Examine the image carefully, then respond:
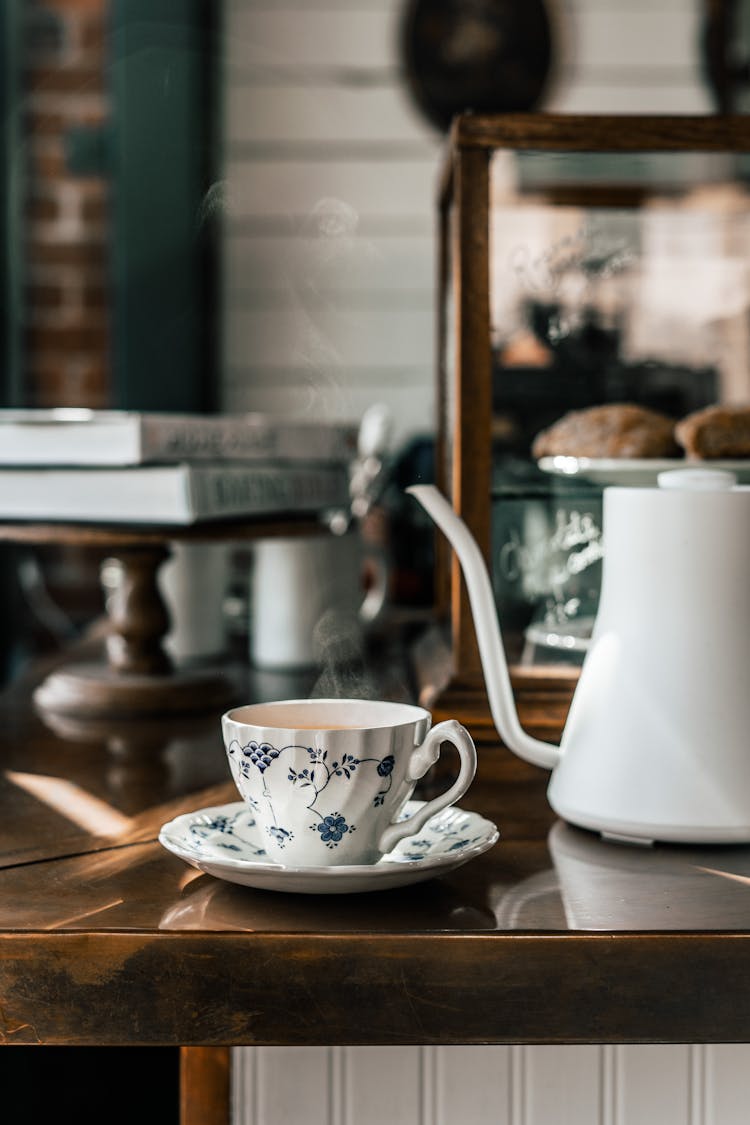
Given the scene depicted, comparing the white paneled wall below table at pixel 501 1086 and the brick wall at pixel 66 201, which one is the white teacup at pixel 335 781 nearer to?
the white paneled wall below table at pixel 501 1086

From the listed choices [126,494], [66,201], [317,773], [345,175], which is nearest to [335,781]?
[317,773]

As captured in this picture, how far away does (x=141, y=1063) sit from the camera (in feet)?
4.84

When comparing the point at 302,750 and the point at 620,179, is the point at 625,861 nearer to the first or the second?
the point at 302,750

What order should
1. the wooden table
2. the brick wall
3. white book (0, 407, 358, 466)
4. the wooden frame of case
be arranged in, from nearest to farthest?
the wooden table < the wooden frame of case < white book (0, 407, 358, 466) < the brick wall

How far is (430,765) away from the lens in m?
0.60

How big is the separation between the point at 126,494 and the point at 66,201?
4.14 feet

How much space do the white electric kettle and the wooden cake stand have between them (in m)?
0.41

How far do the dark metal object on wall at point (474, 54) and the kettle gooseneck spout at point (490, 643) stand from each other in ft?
4.96

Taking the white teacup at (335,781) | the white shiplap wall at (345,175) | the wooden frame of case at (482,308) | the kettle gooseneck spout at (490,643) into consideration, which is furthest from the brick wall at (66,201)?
the white teacup at (335,781)

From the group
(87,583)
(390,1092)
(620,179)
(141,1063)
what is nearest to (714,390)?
(620,179)

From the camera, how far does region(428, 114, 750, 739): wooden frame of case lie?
82 cm

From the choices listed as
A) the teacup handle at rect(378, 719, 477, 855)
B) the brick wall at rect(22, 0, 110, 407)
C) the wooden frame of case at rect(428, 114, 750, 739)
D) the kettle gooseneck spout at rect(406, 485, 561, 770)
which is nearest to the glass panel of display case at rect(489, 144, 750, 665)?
the wooden frame of case at rect(428, 114, 750, 739)

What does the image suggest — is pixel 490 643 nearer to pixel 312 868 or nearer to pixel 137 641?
pixel 312 868

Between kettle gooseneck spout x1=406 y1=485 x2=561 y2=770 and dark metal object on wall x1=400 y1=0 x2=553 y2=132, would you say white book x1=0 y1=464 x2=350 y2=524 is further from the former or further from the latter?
dark metal object on wall x1=400 y1=0 x2=553 y2=132
